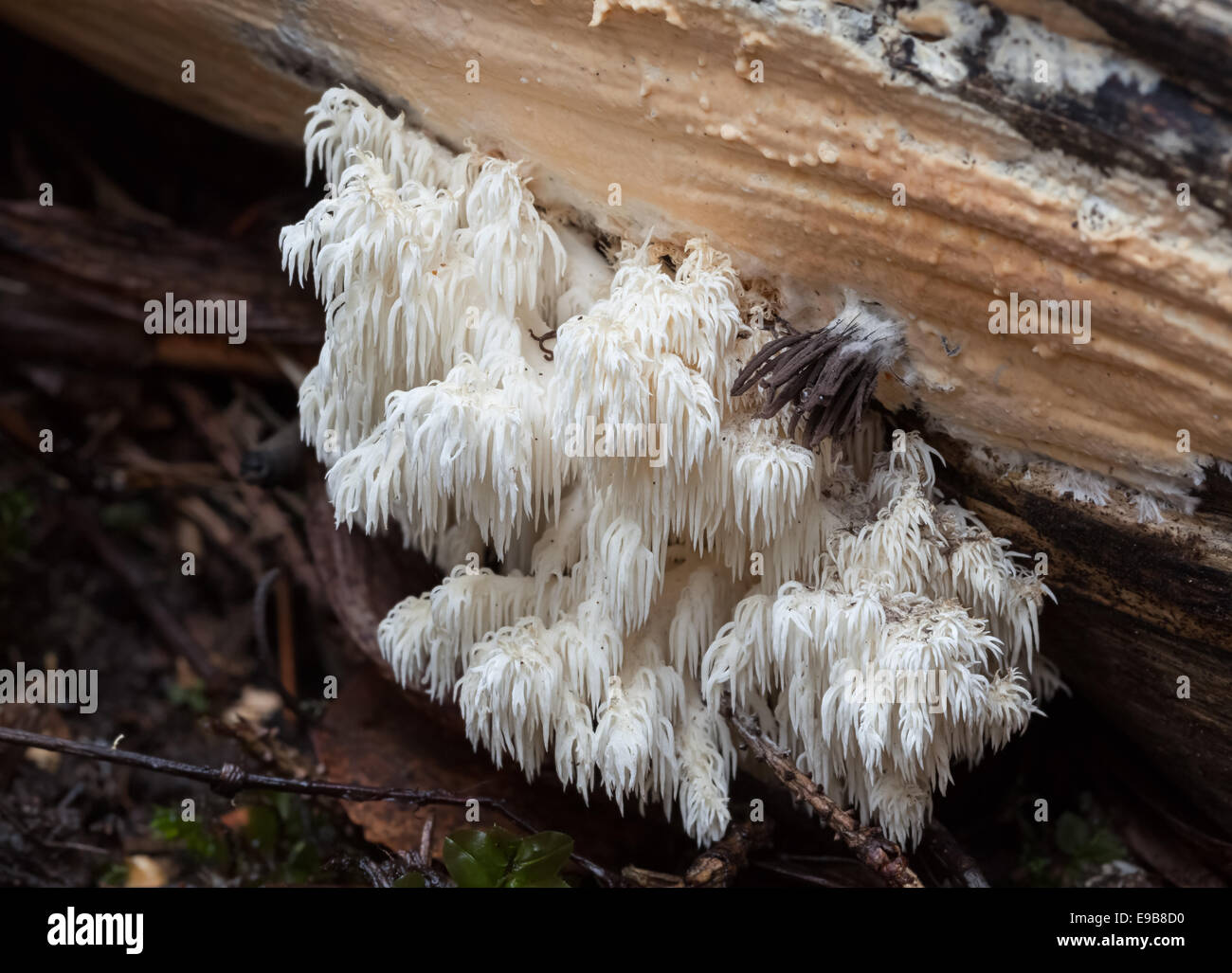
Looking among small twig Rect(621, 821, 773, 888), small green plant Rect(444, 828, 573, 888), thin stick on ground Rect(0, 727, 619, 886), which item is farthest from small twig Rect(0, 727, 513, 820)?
small twig Rect(621, 821, 773, 888)

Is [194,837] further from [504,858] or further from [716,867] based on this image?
[716,867]

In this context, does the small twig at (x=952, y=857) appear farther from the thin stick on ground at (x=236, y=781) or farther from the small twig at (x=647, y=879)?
the thin stick on ground at (x=236, y=781)

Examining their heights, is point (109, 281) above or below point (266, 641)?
above

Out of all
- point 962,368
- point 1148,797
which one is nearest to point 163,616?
point 962,368

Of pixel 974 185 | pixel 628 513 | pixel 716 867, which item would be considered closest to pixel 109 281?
pixel 628 513

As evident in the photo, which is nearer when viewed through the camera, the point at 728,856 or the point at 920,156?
the point at 920,156

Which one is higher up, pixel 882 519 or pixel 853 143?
pixel 853 143
